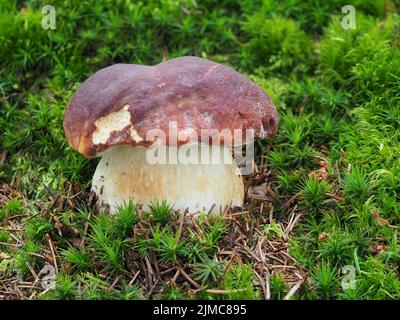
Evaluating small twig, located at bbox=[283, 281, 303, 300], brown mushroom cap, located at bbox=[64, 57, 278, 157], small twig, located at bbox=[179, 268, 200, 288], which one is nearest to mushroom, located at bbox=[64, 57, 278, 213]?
brown mushroom cap, located at bbox=[64, 57, 278, 157]

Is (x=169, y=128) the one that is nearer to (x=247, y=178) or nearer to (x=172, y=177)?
(x=172, y=177)

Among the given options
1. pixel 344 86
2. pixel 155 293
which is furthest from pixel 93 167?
pixel 344 86

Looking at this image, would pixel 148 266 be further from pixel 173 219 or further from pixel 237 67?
pixel 237 67

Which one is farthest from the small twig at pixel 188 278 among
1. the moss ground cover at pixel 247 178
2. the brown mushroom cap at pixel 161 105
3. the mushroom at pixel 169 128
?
the brown mushroom cap at pixel 161 105

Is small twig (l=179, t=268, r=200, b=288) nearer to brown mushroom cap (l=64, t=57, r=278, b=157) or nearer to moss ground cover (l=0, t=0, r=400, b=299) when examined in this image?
moss ground cover (l=0, t=0, r=400, b=299)

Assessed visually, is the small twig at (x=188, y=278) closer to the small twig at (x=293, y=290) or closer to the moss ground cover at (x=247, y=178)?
the moss ground cover at (x=247, y=178)

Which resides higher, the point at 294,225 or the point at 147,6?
the point at 147,6
